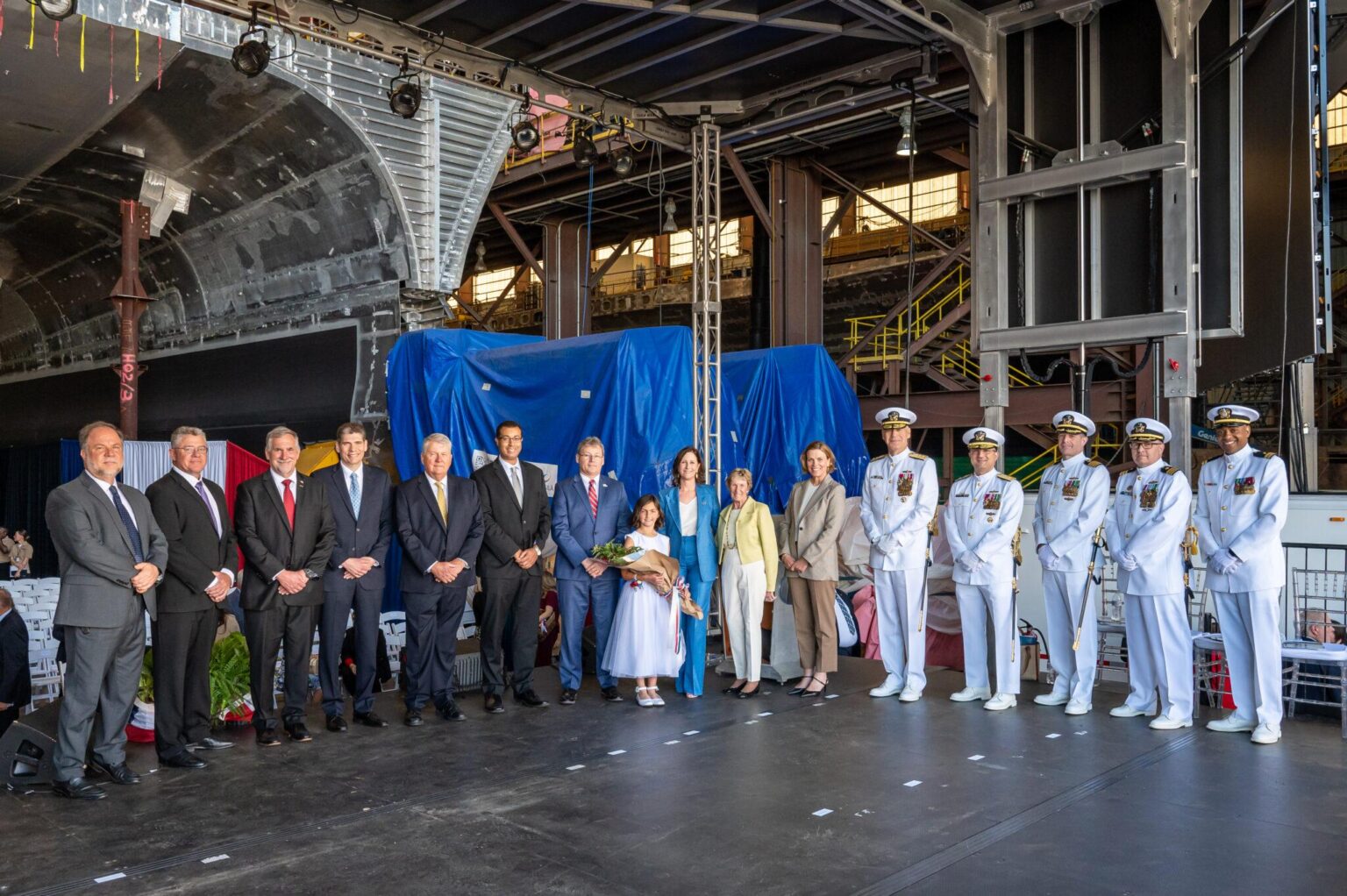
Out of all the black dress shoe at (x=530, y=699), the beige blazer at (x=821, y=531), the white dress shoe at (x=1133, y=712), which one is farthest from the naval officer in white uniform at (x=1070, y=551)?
the black dress shoe at (x=530, y=699)

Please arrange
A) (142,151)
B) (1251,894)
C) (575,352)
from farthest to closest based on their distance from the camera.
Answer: (142,151)
(575,352)
(1251,894)

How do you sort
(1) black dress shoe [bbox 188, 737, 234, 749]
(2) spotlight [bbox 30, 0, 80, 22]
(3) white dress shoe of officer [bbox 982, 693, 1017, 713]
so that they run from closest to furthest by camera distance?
(1) black dress shoe [bbox 188, 737, 234, 749], (3) white dress shoe of officer [bbox 982, 693, 1017, 713], (2) spotlight [bbox 30, 0, 80, 22]

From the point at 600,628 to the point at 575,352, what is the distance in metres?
3.53

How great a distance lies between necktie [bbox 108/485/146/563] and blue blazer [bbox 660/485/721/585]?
3014mm

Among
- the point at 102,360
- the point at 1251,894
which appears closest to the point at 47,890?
the point at 1251,894

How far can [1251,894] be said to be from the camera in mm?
3379

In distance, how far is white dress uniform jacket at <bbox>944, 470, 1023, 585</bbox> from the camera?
20.4ft

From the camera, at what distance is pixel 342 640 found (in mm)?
5645

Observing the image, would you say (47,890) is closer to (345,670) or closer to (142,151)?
(345,670)

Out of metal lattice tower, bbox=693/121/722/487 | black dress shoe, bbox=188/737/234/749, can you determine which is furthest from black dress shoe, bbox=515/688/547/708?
metal lattice tower, bbox=693/121/722/487

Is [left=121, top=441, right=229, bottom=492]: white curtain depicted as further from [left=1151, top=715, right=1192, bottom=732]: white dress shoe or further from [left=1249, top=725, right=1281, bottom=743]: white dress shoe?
[left=1249, top=725, right=1281, bottom=743]: white dress shoe

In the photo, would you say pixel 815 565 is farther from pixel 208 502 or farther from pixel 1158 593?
pixel 208 502

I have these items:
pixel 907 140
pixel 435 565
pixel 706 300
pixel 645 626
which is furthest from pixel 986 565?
pixel 907 140

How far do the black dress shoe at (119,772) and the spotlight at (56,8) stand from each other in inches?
230
